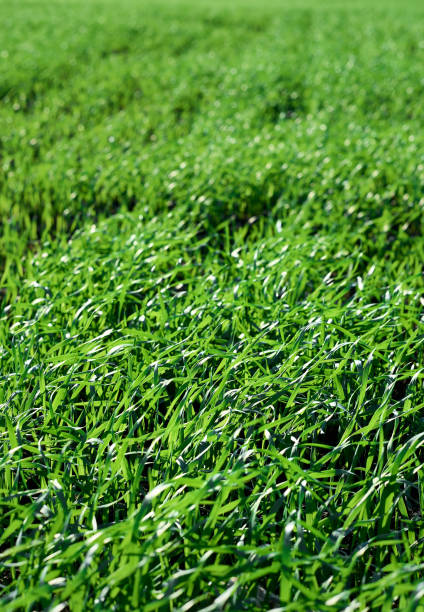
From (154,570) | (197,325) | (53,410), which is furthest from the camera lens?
(197,325)

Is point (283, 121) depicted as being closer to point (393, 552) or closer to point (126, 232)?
point (126, 232)

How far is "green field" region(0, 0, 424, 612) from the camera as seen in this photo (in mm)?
1274

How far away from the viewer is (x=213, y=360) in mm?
1960

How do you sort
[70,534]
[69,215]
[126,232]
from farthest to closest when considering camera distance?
1. [69,215]
2. [126,232]
3. [70,534]

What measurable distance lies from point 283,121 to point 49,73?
4.23 m

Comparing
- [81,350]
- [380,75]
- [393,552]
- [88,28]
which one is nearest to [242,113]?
[380,75]

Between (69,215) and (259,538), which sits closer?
(259,538)

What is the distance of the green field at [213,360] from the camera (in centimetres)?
127

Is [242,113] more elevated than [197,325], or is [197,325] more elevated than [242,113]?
[242,113]

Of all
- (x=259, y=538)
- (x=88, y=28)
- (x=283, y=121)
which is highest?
(x=88, y=28)

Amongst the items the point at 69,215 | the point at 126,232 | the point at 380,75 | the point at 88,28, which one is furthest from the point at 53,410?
the point at 88,28

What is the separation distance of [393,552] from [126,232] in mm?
2226

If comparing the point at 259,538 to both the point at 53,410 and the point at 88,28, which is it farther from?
the point at 88,28

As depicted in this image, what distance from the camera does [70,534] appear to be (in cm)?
137
